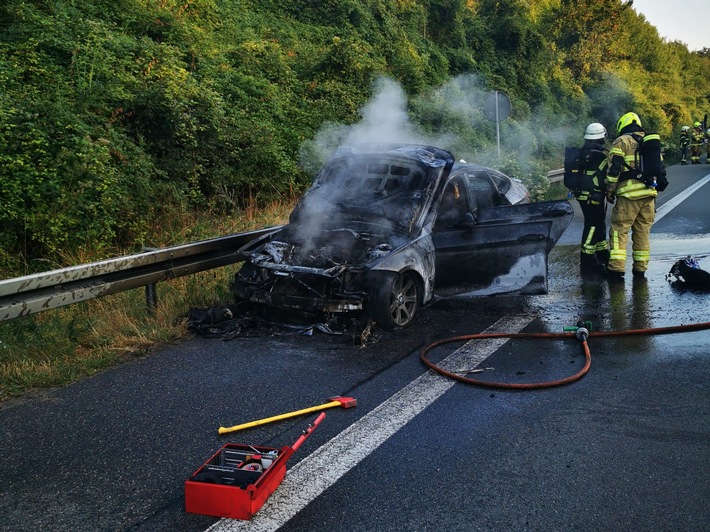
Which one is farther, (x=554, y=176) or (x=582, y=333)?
(x=554, y=176)

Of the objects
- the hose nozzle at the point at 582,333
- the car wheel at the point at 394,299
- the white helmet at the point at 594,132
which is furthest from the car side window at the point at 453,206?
the white helmet at the point at 594,132

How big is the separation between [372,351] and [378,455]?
5.98 ft

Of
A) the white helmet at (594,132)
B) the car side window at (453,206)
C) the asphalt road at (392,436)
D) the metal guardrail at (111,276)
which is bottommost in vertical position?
the asphalt road at (392,436)

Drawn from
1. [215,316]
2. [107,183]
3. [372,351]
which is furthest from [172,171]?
[372,351]

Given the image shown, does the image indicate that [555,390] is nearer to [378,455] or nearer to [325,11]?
[378,455]

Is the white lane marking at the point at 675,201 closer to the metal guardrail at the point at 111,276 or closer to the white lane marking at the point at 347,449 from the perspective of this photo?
the metal guardrail at the point at 111,276

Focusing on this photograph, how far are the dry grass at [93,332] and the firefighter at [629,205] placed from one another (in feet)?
14.8

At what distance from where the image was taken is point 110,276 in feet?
18.7

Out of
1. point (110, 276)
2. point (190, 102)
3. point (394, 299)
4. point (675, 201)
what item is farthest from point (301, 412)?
point (675, 201)

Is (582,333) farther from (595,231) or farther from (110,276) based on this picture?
(110,276)

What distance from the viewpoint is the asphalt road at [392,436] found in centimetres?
Answer: 302

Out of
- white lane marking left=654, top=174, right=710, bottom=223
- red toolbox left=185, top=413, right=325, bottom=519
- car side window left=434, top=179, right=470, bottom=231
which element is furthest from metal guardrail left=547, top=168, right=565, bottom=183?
red toolbox left=185, top=413, right=325, bottom=519

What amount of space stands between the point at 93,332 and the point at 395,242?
275 cm

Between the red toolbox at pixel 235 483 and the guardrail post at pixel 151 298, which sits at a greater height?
the guardrail post at pixel 151 298
